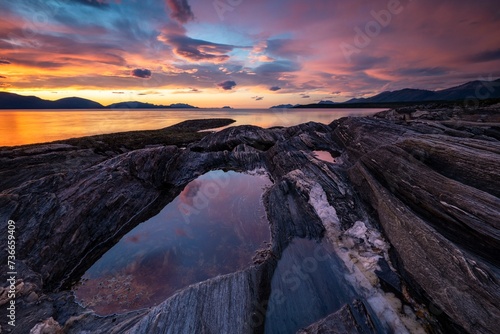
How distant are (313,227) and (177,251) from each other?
9.75m

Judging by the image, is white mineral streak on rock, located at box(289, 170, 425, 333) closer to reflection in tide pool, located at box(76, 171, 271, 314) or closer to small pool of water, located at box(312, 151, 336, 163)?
reflection in tide pool, located at box(76, 171, 271, 314)

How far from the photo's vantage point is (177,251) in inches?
622

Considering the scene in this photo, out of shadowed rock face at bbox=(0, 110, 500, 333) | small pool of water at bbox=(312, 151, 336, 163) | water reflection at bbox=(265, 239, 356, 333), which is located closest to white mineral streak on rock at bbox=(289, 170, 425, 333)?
shadowed rock face at bbox=(0, 110, 500, 333)

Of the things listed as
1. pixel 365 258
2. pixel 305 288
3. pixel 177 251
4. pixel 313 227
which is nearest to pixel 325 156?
pixel 313 227

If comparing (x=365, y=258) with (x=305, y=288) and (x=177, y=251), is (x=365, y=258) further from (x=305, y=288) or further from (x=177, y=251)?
(x=177, y=251)

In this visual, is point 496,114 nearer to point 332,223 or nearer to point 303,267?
point 332,223

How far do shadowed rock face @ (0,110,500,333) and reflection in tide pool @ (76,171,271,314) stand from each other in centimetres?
108

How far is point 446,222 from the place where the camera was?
11.9m

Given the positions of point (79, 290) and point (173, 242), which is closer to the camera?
point (79, 290)

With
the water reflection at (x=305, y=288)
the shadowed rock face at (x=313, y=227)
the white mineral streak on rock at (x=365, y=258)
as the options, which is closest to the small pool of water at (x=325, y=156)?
the shadowed rock face at (x=313, y=227)

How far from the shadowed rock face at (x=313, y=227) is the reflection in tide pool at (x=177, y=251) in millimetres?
1083

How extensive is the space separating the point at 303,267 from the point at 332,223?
465cm

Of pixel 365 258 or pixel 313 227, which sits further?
pixel 313 227

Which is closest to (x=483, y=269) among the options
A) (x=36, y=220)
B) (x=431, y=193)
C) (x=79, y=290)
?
(x=431, y=193)
